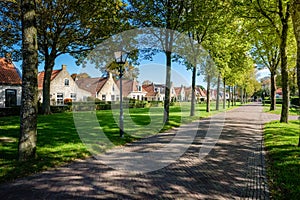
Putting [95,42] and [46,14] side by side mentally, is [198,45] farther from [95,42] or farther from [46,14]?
[46,14]

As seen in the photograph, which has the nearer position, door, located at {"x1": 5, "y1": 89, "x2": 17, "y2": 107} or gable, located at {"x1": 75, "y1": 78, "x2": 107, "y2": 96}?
door, located at {"x1": 5, "y1": 89, "x2": 17, "y2": 107}

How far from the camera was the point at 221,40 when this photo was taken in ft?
57.6

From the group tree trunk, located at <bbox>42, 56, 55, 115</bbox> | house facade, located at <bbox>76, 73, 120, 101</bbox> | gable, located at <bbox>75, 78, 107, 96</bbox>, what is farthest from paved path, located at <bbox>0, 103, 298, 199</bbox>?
house facade, located at <bbox>76, 73, 120, 101</bbox>

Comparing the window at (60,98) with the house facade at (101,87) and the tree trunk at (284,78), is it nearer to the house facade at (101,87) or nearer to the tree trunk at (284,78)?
the house facade at (101,87)

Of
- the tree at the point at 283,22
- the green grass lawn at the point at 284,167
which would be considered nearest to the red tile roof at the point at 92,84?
the tree at the point at 283,22

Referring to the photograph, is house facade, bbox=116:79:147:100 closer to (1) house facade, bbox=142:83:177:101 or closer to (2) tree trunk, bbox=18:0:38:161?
(1) house facade, bbox=142:83:177:101

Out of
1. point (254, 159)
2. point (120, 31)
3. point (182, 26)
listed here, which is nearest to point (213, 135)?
point (254, 159)

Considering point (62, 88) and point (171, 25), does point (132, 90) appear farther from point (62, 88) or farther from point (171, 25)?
point (171, 25)

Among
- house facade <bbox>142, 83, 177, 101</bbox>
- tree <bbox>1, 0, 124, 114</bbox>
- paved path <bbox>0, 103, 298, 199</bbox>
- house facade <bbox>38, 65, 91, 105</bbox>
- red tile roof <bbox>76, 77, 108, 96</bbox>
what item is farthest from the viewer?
house facade <bbox>142, 83, 177, 101</bbox>

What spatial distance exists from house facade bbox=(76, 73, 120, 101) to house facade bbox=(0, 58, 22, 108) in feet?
44.3

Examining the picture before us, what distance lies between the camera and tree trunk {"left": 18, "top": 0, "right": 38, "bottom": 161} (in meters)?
5.63

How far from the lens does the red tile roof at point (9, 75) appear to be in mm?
22531

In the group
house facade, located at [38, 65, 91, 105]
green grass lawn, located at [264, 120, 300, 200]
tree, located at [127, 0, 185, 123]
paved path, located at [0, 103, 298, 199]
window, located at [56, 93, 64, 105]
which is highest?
tree, located at [127, 0, 185, 123]

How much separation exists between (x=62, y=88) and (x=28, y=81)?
30707 millimetres
